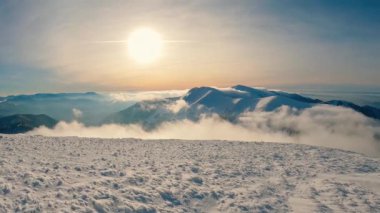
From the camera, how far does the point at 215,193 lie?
1647 cm

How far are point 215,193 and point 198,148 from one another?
12.5m

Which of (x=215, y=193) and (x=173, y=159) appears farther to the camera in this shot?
(x=173, y=159)

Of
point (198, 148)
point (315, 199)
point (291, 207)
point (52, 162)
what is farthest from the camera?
point (198, 148)

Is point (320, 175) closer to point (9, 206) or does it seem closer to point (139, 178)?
point (139, 178)

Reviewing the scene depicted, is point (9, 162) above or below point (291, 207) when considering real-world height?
above

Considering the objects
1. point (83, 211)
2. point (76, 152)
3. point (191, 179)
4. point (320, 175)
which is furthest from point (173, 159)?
point (83, 211)

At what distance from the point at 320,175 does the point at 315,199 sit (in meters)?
4.90

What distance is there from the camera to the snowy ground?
46.7ft

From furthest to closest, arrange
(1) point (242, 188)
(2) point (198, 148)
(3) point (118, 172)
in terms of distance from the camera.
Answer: (2) point (198, 148), (3) point (118, 172), (1) point (242, 188)

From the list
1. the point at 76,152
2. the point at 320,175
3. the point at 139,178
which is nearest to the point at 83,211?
the point at 139,178

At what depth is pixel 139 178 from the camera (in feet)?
57.8

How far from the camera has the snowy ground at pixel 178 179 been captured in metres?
14.2

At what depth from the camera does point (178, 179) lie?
60.0 feet

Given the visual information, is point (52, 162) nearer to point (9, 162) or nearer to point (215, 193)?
point (9, 162)
